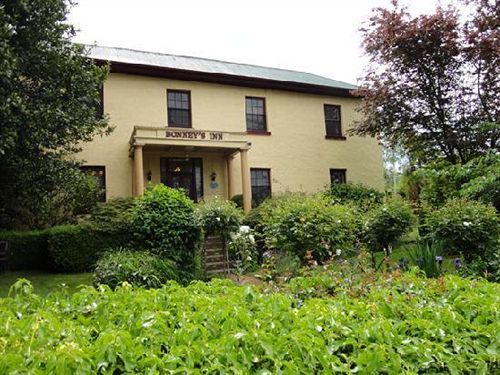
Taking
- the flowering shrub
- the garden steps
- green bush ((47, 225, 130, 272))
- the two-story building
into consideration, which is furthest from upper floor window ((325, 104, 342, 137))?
green bush ((47, 225, 130, 272))

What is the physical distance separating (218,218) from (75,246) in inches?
156

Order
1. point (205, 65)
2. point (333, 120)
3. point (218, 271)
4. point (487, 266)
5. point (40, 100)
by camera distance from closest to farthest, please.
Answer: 1. point (487, 266)
2. point (40, 100)
3. point (218, 271)
4. point (205, 65)
5. point (333, 120)

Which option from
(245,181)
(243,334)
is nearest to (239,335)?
(243,334)

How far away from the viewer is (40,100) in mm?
10477

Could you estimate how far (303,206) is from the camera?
8.36 meters

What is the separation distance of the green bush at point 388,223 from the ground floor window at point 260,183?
8299 mm

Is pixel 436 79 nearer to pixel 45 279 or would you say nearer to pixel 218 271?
pixel 218 271

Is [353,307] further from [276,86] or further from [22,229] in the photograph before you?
[276,86]

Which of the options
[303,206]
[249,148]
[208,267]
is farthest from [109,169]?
[303,206]

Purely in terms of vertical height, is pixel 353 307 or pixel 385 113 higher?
pixel 385 113

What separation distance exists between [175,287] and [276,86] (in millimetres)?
16500

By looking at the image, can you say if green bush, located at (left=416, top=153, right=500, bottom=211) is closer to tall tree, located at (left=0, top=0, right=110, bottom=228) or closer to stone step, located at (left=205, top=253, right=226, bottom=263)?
stone step, located at (left=205, top=253, right=226, bottom=263)

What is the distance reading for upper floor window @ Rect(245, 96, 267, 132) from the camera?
1823 centimetres

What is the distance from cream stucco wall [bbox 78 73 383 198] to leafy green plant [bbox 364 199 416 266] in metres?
8.09
